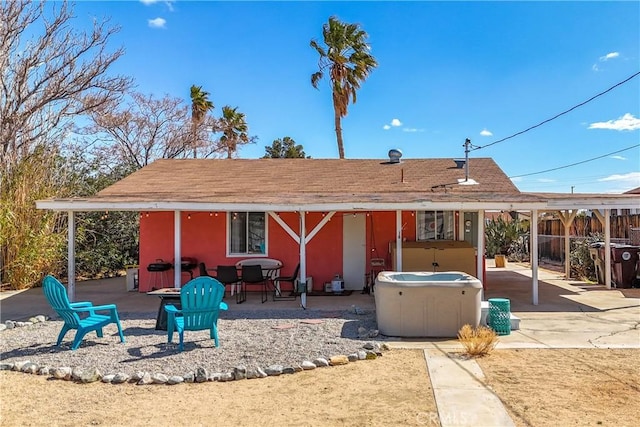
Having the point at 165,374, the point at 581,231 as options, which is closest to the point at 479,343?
the point at 165,374

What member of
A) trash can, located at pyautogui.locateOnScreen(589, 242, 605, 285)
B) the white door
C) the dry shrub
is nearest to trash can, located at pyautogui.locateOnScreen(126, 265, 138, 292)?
the white door

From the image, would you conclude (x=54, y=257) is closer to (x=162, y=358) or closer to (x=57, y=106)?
(x=57, y=106)

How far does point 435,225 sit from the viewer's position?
12250mm

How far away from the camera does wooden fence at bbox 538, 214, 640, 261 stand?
1530cm

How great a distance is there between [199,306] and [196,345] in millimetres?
617

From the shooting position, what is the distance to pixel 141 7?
42.5 ft

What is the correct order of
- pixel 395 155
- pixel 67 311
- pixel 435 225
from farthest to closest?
pixel 395 155, pixel 435 225, pixel 67 311

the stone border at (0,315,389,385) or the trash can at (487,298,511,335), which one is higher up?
the trash can at (487,298,511,335)

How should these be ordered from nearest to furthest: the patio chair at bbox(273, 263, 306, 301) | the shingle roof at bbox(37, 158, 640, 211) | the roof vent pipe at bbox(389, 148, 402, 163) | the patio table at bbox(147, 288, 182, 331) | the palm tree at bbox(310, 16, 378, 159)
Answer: the patio table at bbox(147, 288, 182, 331) < the shingle roof at bbox(37, 158, 640, 211) < the patio chair at bbox(273, 263, 306, 301) < the roof vent pipe at bbox(389, 148, 402, 163) < the palm tree at bbox(310, 16, 378, 159)

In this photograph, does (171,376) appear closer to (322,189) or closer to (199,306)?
(199,306)

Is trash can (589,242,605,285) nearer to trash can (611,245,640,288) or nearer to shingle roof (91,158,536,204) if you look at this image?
trash can (611,245,640,288)

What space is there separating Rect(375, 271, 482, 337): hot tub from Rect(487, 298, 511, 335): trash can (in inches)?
10.5

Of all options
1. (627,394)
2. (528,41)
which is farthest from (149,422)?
(528,41)

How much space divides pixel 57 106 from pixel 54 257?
6.49 m
